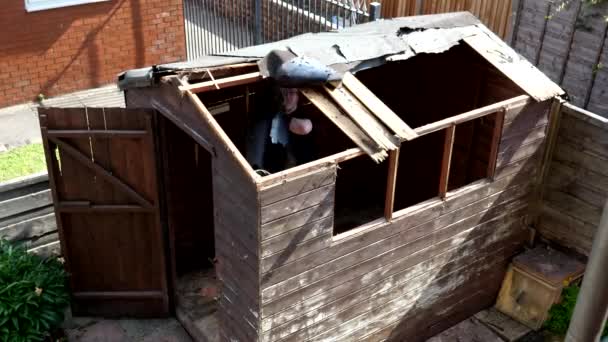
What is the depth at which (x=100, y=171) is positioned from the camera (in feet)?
20.9

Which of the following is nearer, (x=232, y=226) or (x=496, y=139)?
(x=232, y=226)

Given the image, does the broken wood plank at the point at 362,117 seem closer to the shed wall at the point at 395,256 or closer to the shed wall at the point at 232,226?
the shed wall at the point at 395,256

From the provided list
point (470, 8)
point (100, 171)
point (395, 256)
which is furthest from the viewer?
point (470, 8)

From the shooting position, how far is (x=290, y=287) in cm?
527

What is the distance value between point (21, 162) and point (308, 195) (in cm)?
611

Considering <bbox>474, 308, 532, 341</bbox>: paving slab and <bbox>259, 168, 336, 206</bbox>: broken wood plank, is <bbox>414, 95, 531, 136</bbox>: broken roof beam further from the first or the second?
<bbox>474, 308, 532, 341</bbox>: paving slab

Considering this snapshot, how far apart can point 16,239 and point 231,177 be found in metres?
3.12

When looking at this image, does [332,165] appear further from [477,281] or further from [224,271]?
[477,281]

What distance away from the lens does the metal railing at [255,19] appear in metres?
10.5

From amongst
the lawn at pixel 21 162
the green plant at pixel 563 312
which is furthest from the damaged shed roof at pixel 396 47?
the lawn at pixel 21 162

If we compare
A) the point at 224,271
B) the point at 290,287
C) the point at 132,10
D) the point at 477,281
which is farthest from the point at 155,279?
the point at 132,10

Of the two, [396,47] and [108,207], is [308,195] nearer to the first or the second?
[396,47]

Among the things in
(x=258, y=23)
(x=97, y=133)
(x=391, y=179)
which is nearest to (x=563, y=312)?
(x=391, y=179)

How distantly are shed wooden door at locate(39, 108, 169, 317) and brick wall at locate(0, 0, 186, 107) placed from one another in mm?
5256
